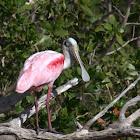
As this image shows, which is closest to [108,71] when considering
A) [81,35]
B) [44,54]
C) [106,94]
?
[106,94]

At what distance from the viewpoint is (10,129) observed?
3.57 m

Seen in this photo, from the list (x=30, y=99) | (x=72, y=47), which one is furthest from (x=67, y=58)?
(x=30, y=99)

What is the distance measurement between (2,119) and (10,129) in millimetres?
1055

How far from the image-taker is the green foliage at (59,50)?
4348 millimetres

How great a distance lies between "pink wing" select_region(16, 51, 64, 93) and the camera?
3865mm

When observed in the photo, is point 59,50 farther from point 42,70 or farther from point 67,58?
point 42,70

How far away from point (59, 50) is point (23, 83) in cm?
110

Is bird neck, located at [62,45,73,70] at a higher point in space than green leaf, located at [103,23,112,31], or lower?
lower

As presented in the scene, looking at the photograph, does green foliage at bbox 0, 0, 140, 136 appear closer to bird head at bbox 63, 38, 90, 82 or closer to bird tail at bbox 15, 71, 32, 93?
bird head at bbox 63, 38, 90, 82

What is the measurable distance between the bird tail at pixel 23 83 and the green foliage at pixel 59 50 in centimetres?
55

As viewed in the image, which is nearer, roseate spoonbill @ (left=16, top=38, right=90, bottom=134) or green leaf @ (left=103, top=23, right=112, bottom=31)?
roseate spoonbill @ (left=16, top=38, right=90, bottom=134)

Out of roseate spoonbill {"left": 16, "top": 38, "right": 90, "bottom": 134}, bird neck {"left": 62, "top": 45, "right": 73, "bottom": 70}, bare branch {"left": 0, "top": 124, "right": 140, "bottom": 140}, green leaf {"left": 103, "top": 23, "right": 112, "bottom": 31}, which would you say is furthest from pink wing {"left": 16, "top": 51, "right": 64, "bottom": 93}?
green leaf {"left": 103, "top": 23, "right": 112, "bottom": 31}

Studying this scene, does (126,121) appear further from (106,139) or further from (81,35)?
(81,35)

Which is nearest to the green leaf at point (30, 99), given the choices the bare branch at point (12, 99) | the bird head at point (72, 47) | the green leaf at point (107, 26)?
the bare branch at point (12, 99)
